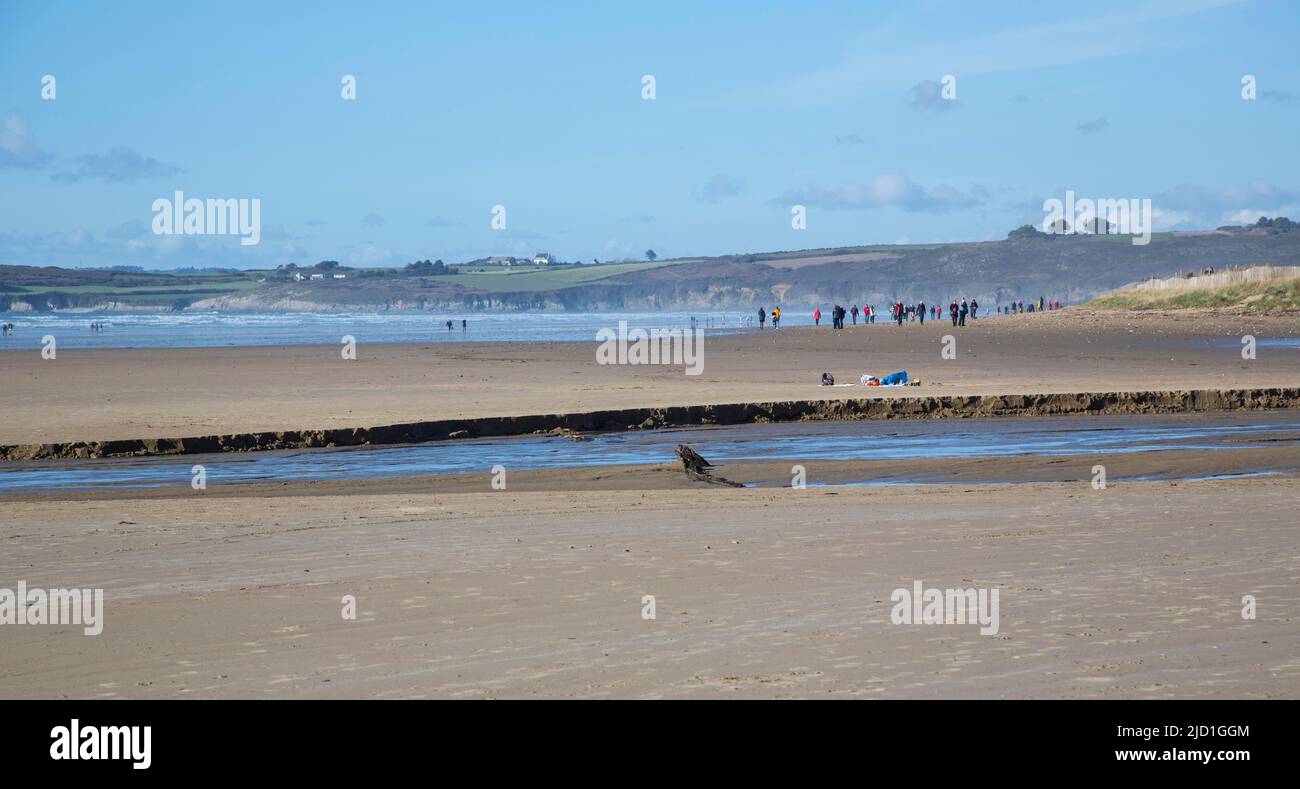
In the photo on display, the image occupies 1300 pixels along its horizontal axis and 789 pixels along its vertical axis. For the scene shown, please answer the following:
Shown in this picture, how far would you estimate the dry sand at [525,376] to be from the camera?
23172mm

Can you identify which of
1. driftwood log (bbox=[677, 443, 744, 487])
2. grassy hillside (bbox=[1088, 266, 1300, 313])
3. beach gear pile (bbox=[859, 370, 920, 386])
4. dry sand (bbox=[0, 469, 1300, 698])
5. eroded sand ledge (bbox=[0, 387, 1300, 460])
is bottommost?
dry sand (bbox=[0, 469, 1300, 698])

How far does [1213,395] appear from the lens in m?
24.5

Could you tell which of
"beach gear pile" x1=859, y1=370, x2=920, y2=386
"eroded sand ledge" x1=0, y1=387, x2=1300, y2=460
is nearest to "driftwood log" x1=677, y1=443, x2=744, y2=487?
"eroded sand ledge" x1=0, y1=387, x2=1300, y2=460

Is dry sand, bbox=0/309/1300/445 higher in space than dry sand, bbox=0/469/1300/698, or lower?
higher

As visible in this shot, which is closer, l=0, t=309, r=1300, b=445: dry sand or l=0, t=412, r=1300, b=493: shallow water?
l=0, t=412, r=1300, b=493: shallow water

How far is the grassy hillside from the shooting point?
63.7 meters

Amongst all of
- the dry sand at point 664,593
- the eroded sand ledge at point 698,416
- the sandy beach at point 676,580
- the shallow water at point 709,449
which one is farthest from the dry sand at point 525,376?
the dry sand at point 664,593

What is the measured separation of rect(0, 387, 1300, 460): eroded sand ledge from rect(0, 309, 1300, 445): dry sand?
900 millimetres

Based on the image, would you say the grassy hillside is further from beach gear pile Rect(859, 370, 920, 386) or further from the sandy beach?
the sandy beach

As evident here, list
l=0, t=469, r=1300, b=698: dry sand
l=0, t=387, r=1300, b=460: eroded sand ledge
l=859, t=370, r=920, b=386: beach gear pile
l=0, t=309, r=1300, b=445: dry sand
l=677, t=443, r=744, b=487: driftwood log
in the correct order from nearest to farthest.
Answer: l=0, t=469, r=1300, b=698: dry sand < l=677, t=443, r=744, b=487: driftwood log < l=0, t=387, r=1300, b=460: eroded sand ledge < l=0, t=309, r=1300, b=445: dry sand < l=859, t=370, r=920, b=386: beach gear pile

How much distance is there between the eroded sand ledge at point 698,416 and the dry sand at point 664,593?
18.1 ft
